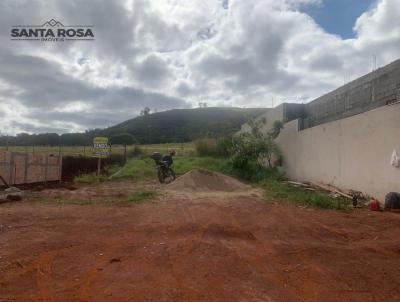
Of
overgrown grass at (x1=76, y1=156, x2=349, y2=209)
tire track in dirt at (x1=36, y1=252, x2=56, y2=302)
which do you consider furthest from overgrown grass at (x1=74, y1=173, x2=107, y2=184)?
tire track in dirt at (x1=36, y1=252, x2=56, y2=302)

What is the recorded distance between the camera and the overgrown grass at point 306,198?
901 cm

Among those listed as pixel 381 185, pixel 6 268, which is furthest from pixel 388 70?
pixel 6 268

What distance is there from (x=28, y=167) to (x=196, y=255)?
11115 mm

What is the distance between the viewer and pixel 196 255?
483cm

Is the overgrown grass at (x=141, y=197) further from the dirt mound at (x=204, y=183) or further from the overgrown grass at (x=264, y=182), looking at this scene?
the dirt mound at (x=204, y=183)

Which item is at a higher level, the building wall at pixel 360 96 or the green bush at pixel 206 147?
the building wall at pixel 360 96

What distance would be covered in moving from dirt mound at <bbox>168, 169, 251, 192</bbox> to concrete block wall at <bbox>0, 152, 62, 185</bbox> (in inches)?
212

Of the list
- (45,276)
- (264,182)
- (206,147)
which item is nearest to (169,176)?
(264,182)

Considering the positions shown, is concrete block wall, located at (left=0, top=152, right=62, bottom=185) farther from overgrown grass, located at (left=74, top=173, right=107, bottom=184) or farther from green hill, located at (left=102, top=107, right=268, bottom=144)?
green hill, located at (left=102, top=107, right=268, bottom=144)

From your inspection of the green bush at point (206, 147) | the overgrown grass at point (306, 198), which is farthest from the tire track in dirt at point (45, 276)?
the green bush at point (206, 147)

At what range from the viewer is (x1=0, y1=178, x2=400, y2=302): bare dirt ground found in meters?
3.64

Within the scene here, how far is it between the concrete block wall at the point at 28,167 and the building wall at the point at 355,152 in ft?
33.4

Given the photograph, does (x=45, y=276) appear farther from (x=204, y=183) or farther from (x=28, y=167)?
(x=28, y=167)

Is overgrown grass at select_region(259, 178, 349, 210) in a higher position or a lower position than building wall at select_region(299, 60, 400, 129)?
lower
